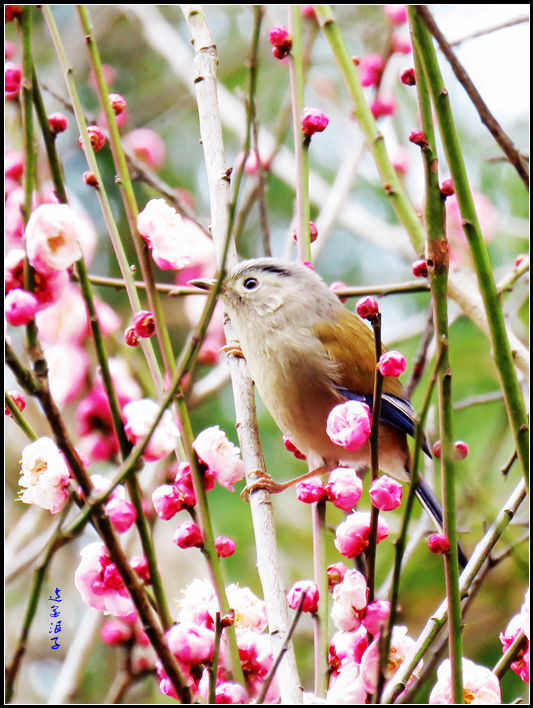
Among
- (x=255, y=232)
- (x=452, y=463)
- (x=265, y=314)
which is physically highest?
(x=255, y=232)

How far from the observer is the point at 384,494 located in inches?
41.2

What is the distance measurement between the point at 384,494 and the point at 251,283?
114cm

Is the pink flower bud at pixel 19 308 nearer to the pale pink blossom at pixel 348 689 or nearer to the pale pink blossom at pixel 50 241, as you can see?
the pale pink blossom at pixel 50 241

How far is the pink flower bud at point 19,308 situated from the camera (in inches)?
31.8

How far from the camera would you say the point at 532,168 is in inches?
61.0

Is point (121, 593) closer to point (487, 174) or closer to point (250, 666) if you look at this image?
point (250, 666)

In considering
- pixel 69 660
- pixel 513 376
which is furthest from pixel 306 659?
pixel 513 376

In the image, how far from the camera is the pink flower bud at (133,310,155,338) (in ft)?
3.48

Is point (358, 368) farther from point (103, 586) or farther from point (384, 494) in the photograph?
point (103, 586)

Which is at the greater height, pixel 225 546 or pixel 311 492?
pixel 311 492

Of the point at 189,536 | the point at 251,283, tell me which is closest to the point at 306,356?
the point at 251,283

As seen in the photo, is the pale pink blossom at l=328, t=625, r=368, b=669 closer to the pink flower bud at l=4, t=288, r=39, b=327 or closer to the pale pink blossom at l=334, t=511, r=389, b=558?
the pale pink blossom at l=334, t=511, r=389, b=558

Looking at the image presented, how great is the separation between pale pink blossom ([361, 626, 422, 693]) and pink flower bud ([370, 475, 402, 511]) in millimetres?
166

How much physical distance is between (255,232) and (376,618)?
115 inches
